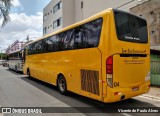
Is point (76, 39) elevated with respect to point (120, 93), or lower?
elevated

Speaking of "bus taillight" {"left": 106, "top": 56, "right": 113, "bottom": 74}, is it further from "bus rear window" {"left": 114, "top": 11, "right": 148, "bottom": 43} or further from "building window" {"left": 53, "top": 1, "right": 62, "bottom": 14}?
"building window" {"left": 53, "top": 1, "right": 62, "bottom": 14}

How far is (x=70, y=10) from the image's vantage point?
4406 cm

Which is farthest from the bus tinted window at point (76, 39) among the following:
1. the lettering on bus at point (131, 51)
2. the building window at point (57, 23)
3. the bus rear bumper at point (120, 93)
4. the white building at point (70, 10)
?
the building window at point (57, 23)

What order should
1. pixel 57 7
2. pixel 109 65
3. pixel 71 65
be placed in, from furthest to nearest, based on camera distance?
pixel 57 7, pixel 71 65, pixel 109 65

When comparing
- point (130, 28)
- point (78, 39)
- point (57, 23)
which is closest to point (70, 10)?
point (57, 23)

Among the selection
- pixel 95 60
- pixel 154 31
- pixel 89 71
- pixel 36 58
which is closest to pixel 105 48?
pixel 95 60

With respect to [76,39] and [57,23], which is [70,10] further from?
[76,39]

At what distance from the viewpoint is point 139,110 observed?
290 inches

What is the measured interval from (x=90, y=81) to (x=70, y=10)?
38.1 meters

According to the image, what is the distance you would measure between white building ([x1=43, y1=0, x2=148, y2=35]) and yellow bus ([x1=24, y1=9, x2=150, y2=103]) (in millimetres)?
20490

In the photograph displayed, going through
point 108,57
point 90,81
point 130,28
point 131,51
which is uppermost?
point 130,28

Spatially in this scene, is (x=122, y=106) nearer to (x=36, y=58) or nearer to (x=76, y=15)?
(x=36, y=58)

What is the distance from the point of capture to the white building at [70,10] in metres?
33.5

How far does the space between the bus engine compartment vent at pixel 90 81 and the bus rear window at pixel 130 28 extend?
5.19ft
